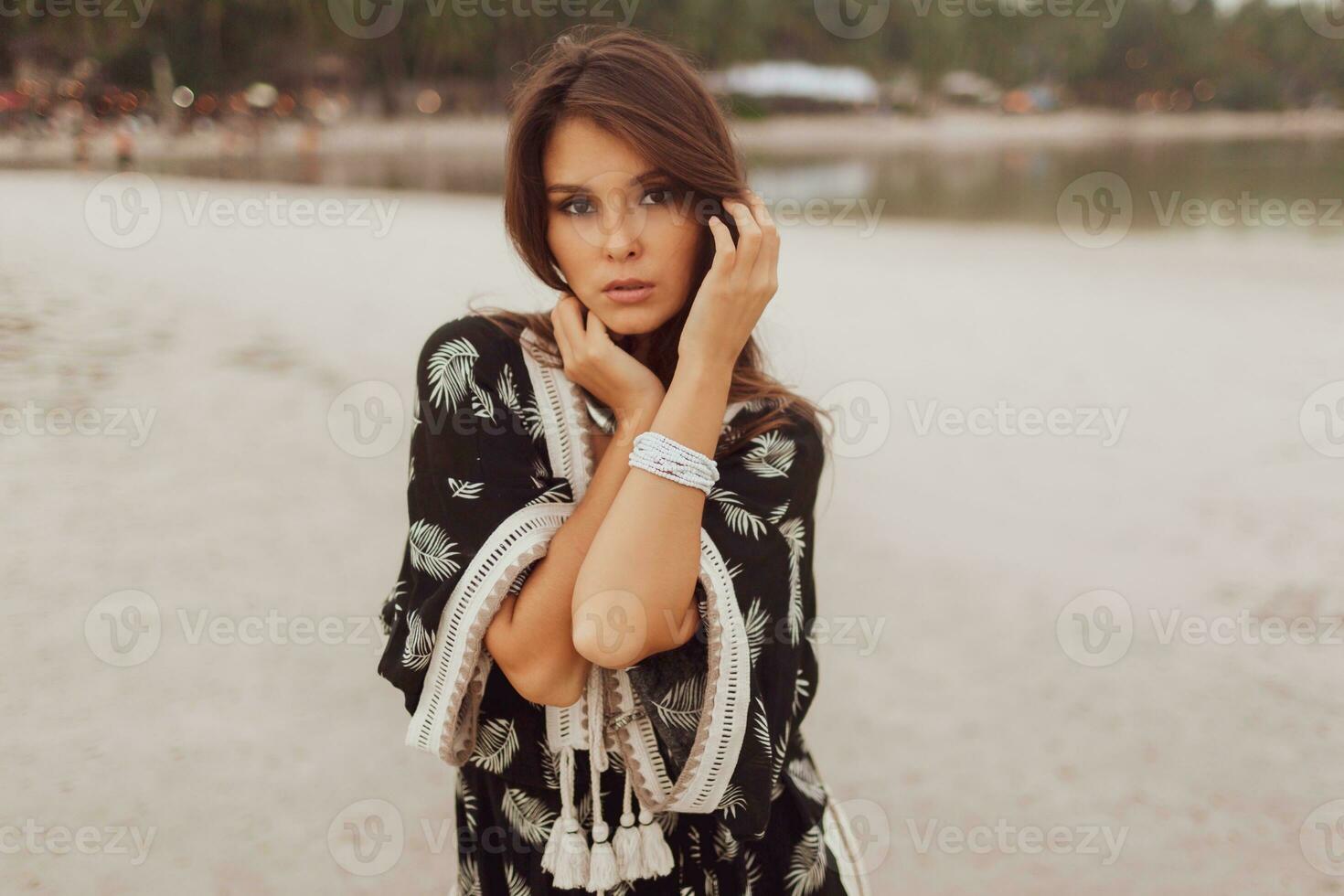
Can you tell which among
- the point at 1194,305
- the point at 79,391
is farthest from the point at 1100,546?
the point at 1194,305

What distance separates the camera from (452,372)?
4.52 feet

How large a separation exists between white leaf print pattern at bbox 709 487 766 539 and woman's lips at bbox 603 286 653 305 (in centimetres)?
30

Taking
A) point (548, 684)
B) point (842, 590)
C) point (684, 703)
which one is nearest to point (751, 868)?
point (684, 703)

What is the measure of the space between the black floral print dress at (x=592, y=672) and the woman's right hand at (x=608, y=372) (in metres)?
0.07

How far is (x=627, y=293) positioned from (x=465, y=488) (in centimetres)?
37

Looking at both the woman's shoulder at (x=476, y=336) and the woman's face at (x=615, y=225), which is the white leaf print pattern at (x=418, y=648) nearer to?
the woman's shoulder at (x=476, y=336)

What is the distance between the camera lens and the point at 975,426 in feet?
20.4

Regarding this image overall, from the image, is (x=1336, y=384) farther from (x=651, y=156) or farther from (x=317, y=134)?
(x=317, y=134)

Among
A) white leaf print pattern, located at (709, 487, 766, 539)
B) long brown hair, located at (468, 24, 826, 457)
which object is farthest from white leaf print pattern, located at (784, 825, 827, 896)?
long brown hair, located at (468, 24, 826, 457)

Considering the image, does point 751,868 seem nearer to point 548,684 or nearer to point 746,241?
point 548,684

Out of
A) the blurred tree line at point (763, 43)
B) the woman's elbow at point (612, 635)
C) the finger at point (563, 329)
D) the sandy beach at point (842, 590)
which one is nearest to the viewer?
the woman's elbow at point (612, 635)

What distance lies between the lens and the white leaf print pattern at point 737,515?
131 centimetres

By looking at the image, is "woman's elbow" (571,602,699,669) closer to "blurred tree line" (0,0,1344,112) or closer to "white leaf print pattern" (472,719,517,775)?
"white leaf print pattern" (472,719,517,775)

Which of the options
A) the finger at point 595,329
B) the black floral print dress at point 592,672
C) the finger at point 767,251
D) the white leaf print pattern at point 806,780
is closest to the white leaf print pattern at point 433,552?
the black floral print dress at point 592,672
